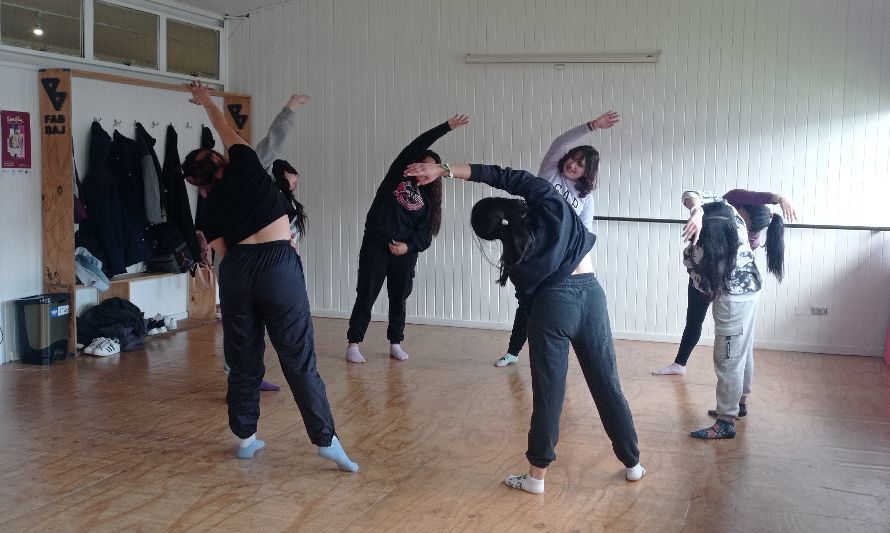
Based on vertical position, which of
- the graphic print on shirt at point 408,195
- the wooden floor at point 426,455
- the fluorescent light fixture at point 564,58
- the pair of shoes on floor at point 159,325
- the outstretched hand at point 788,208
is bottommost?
the wooden floor at point 426,455

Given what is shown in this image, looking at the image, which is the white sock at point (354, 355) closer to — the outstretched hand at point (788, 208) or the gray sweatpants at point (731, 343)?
the gray sweatpants at point (731, 343)

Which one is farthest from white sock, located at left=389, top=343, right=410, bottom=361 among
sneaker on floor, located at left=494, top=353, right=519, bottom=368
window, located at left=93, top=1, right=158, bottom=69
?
window, located at left=93, top=1, right=158, bottom=69

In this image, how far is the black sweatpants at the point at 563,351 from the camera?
12.3 ft

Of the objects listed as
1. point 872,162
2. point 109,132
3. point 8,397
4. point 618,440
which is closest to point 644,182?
point 872,162

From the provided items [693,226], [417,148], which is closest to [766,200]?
[693,226]

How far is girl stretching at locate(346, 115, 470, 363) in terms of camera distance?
6.08m

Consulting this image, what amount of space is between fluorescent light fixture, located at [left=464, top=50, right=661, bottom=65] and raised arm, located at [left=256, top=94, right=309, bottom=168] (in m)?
2.87

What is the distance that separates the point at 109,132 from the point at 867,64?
559 centimetres

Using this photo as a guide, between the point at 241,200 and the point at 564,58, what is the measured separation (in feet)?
13.0

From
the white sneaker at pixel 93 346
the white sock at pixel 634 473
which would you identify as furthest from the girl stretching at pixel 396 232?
the white sock at pixel 634 473

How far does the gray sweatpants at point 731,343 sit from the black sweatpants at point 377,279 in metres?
2.32

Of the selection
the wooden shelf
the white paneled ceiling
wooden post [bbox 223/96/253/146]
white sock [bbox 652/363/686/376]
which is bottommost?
white sock [bbox 652/363/686/376]

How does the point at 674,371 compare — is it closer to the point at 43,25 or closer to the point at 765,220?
the point at 765,220

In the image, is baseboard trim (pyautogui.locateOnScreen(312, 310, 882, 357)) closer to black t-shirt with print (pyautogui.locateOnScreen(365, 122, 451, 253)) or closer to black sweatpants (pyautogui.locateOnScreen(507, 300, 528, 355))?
black sweatpants (pyautogui.locateOnScreen(507, 300, 528, 355))
